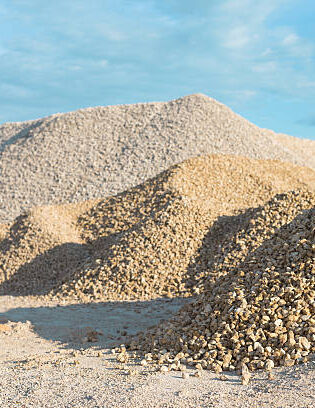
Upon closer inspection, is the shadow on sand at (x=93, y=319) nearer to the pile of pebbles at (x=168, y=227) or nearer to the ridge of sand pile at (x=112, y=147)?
the pile of pebbles at (x=168, y=227)

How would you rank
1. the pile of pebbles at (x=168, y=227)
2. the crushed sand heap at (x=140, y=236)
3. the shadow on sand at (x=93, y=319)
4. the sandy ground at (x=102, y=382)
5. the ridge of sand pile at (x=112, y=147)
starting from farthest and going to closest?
the ridge of sand pile at (x=112, y=147)
the crushed sand heap at (x=140, y=236)
the pile of pebbles at (x=168, y=227)
the shadow on sand at (x=93, y=319)
the sandy ground at (x=102, y=382)

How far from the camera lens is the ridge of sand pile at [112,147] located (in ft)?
60.2

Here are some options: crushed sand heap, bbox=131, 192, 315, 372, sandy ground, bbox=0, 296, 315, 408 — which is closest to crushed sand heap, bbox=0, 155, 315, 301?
sandy ground, bbox=0, 296, 315, 408

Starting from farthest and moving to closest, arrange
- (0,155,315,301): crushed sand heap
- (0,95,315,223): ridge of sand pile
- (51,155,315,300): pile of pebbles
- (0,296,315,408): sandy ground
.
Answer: (0,95,315,223): ridge of sand pile
(0,155,315,301): crushed sand heap
(51,155,315,300): pile of pebbles
(0,296,315,408): sandy ground

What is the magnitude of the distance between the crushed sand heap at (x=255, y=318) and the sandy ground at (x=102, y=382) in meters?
0.25

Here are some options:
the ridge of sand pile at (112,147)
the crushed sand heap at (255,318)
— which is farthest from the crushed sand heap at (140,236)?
the ridge of sand pile at (112,147)

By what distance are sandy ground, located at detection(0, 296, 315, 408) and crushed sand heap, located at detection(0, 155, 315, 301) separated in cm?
245

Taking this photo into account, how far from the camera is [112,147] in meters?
20.5

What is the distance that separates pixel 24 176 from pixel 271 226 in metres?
13.5

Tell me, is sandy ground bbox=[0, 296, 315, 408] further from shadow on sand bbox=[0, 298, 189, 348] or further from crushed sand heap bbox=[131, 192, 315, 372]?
crushed sand heap bbox=[131, 192, 315, 372]

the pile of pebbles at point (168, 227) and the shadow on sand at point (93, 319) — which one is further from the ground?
the pile of pebbles at point (168, 227)

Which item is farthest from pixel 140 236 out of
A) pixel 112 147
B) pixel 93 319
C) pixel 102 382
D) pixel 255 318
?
pixel 112 147

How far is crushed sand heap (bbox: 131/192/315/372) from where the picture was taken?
452cm

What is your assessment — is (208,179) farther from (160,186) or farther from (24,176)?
(24,176)
